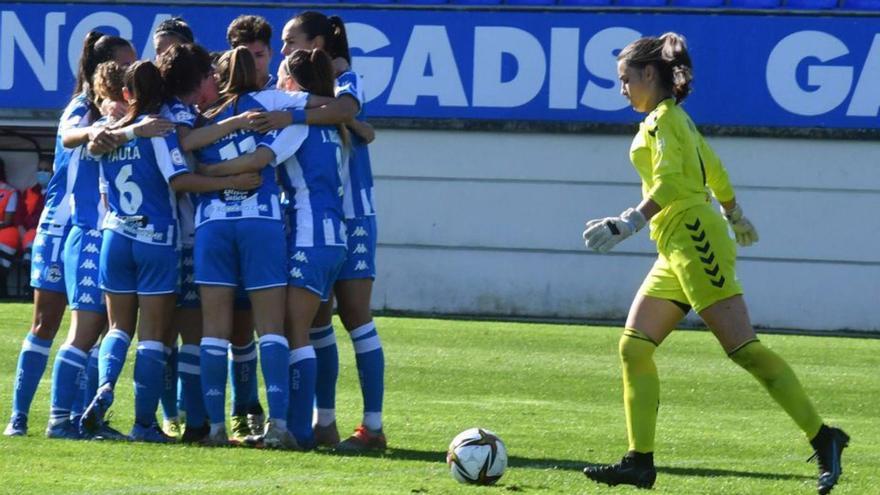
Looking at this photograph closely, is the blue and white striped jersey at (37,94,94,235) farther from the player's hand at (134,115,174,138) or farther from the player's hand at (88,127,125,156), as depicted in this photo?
the player's hand at (134,115,174,138)

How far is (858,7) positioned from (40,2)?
374 inches

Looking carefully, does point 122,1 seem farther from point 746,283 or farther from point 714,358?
point 714,358

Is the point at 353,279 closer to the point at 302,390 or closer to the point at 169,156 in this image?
the point at 302,390

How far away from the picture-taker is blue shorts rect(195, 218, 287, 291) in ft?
24.9

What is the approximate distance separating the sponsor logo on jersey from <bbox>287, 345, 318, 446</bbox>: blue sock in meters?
1.27

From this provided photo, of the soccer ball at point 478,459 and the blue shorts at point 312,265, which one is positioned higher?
the blue shorts at point 312,265

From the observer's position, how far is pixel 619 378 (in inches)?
469

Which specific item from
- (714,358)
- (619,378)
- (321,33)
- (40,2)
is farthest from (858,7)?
(321,33)

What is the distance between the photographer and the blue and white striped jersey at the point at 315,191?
25.2ft

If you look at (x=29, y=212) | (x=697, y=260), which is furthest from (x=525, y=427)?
(x=29, y=212)

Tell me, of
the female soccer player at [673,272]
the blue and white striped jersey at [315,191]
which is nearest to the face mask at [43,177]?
the blue and white striped jersey at [315,191]

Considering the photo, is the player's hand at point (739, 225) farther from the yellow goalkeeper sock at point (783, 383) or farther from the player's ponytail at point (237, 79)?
the player's ponytail at point (237, 79)

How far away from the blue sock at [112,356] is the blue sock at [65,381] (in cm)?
14

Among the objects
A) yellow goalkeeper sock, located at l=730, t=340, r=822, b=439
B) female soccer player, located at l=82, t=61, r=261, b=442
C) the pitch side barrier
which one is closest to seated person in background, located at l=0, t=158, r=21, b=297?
the pitch side barrier
